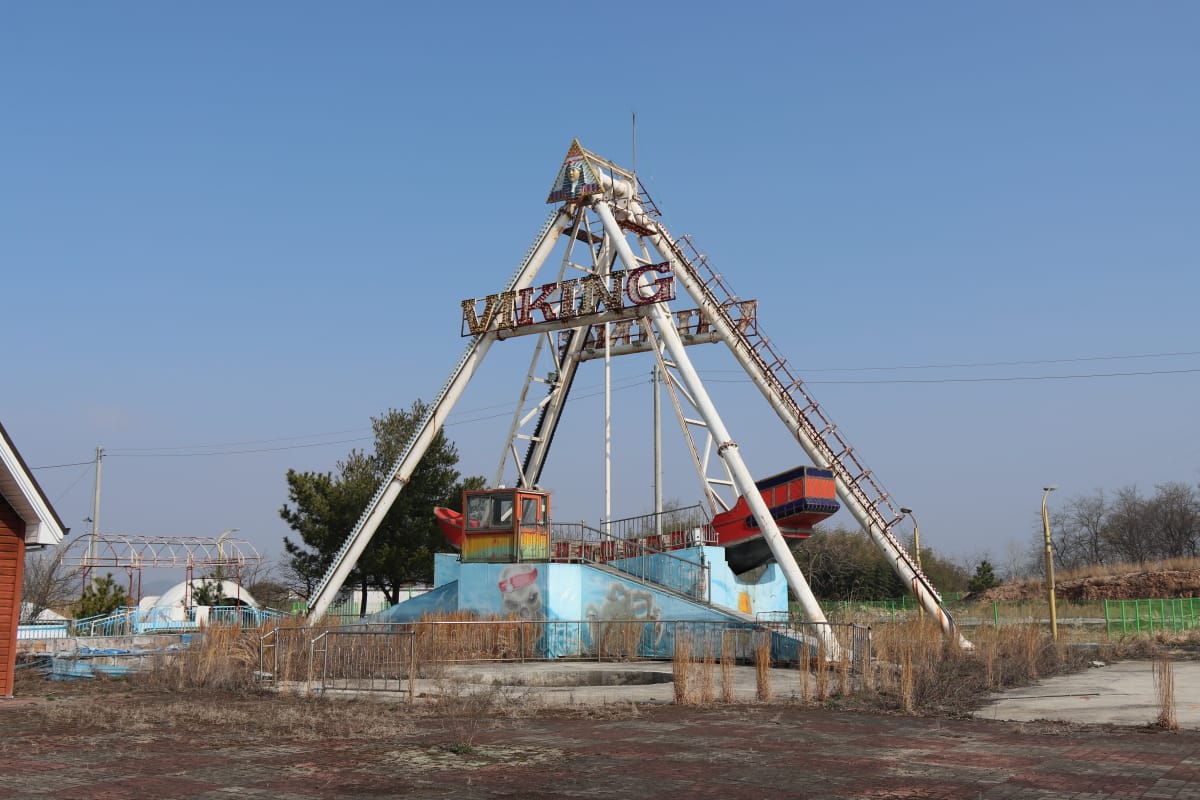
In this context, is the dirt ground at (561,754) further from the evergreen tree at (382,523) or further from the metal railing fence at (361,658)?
the evergreen tree at (382,523)

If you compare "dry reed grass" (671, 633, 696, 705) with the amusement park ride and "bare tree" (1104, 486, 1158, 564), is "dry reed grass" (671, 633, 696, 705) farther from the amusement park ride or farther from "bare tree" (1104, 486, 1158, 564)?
"bare tree" (1104, 486, 1158, 564)

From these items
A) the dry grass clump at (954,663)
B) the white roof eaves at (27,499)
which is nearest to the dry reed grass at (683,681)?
the dry grass clump at (954,663)

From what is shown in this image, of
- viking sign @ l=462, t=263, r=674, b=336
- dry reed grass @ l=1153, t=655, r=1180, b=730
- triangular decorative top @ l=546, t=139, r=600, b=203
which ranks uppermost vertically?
triangular decorative top @ l=546, t=139, r=600, b=203

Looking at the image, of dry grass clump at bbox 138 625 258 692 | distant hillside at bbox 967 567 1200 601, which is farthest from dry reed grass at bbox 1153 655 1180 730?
distant hillside at bbox 967 567 1200 601

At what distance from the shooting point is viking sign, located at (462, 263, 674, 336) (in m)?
33.1

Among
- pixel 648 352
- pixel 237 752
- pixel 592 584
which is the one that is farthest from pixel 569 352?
pixel 237 752

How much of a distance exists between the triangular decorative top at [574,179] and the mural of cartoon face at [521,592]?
1326 cm

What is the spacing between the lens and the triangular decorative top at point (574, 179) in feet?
119

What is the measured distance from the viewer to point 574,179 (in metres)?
36.6

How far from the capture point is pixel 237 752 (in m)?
12.0

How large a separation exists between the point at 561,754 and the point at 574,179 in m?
27.5

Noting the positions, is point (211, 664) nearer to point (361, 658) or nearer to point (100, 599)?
point (361, 658)

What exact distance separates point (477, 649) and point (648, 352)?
16.3 metres

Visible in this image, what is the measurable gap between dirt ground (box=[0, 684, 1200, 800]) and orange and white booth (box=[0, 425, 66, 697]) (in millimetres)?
2667
